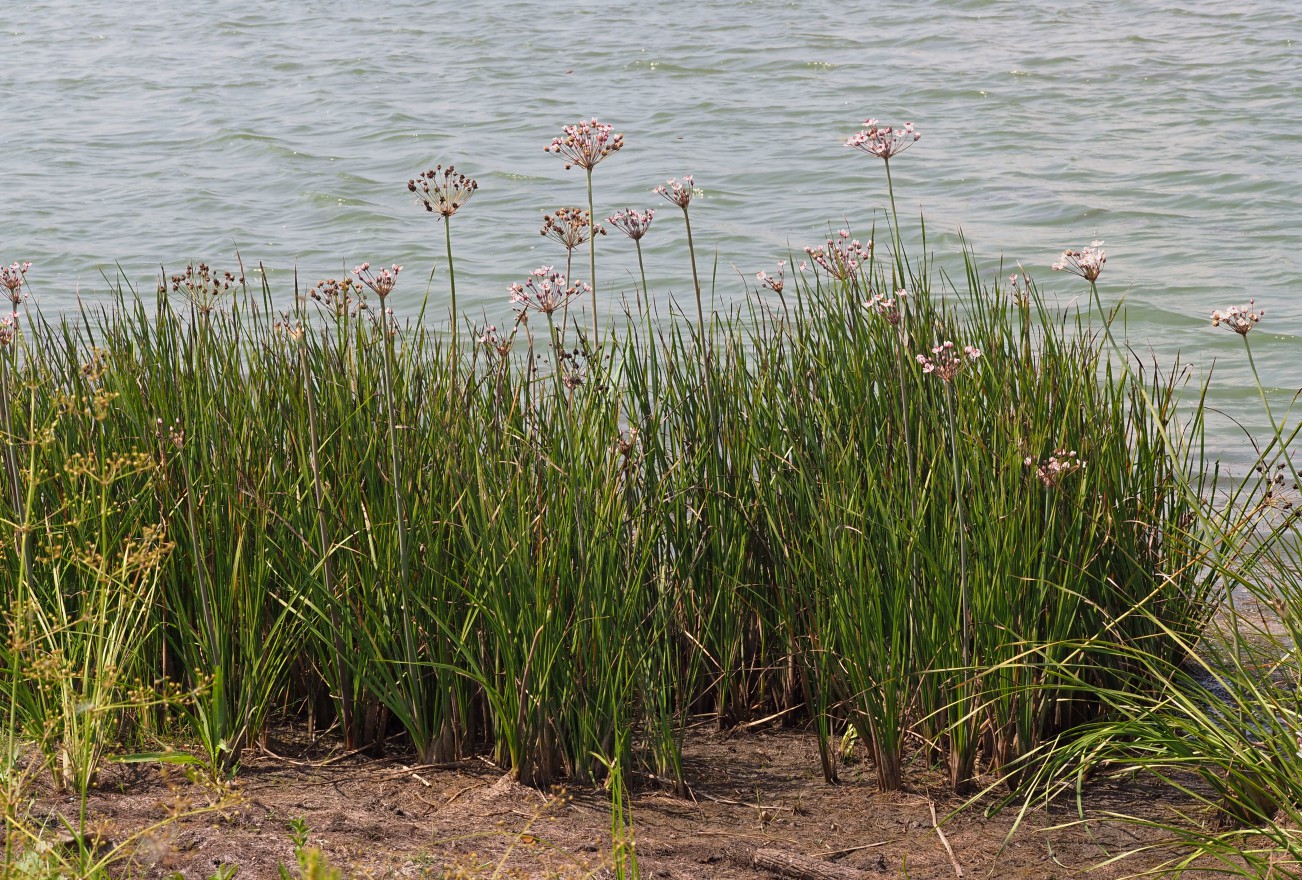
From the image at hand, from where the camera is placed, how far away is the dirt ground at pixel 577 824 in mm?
2521

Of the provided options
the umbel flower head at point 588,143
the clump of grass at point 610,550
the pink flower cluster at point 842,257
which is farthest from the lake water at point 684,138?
the umbel flower head at point 588,143

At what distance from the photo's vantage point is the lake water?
30.3ft

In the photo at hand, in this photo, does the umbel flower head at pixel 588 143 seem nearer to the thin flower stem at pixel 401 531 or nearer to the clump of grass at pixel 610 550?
the clump of grass at pixel 610 550

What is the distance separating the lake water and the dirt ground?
3.75 m

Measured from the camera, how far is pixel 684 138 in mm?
12672

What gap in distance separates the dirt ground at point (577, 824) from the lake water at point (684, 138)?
12.3 feet

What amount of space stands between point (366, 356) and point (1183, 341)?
5328 millimetres

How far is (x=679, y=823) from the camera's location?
9.39 feet

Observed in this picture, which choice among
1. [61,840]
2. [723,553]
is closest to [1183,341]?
[723,553]

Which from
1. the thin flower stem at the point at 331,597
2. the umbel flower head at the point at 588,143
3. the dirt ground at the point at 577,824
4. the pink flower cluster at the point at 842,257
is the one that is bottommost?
the dirt ground at the point at 577,824

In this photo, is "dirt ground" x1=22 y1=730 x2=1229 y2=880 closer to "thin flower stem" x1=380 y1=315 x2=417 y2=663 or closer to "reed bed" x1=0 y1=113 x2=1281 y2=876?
"reed bed" x1=0 y1=113 x2=1281 y2=876

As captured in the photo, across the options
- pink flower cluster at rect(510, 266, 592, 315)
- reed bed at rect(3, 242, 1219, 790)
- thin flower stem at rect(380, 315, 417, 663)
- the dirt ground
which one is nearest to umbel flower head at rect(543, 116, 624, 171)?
pink flower cluster at rect(510, 266, 592, 315)

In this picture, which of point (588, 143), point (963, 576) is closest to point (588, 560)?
point (963, 576)

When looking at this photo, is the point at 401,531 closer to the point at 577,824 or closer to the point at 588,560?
the point at 588,560
